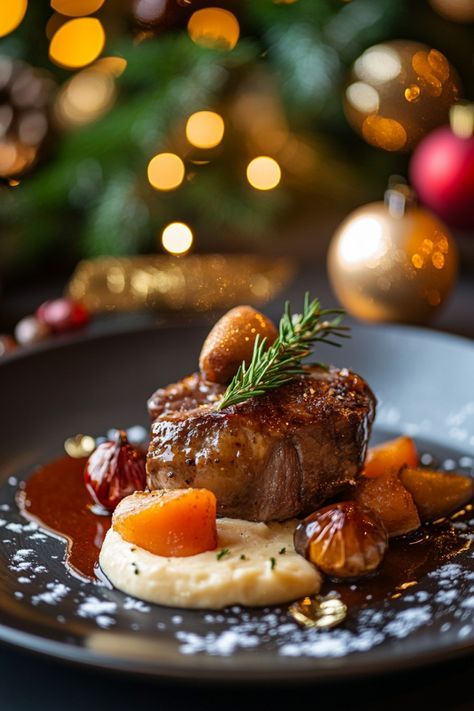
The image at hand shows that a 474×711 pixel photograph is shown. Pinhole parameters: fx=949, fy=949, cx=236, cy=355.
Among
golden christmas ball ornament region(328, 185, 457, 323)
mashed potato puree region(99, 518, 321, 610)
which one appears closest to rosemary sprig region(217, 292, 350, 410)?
mashed potato puree region(99, 518, 321, 610)

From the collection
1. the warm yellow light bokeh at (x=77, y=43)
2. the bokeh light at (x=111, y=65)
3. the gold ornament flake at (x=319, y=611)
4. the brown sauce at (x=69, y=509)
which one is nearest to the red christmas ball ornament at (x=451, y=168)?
the bokeh light at (x=111, y=65)

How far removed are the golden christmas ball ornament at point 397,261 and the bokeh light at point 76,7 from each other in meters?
2.06

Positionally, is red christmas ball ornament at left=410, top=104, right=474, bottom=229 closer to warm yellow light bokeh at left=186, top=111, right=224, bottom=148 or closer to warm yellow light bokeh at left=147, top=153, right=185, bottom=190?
warm yellow light bokeh at left=186, top=111, right=224, bottom=148

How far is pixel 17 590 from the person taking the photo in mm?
2273

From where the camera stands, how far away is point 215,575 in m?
2.21

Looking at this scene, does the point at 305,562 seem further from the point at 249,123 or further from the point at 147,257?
the point at 249,123

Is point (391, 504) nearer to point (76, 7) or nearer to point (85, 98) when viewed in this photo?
point (85, 98)

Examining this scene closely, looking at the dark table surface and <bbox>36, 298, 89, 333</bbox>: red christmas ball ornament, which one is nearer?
the dark table surface

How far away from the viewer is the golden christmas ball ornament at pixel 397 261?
3.87m

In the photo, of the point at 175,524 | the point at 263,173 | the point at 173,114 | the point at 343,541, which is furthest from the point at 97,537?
the point at 263,173

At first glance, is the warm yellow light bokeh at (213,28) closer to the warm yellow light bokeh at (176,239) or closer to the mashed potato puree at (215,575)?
the warm yellow light bokeh at (176,239)

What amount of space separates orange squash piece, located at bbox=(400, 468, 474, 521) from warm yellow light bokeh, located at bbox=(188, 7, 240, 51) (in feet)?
8.97

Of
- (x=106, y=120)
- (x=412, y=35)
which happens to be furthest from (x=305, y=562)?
(x=412, y=35)

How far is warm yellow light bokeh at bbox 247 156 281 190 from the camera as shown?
17.2ft
